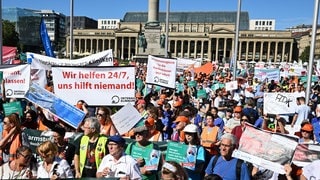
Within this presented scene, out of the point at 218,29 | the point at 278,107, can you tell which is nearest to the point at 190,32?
the point at 218,29

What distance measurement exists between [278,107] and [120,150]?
4.78 m

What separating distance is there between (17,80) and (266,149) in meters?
6.12

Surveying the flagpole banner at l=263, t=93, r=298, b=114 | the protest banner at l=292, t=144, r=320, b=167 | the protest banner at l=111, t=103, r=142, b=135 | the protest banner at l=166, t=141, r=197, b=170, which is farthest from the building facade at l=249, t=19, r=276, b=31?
→ the protest banner at l=292, t=144, r=320, b=167

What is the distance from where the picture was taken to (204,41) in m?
126

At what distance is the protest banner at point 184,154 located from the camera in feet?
17.5

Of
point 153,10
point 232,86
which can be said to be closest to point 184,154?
point 232,86

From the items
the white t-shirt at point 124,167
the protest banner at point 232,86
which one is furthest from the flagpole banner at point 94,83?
the protest banner at point 232,86

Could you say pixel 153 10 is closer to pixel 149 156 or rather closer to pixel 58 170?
pixel 149 156

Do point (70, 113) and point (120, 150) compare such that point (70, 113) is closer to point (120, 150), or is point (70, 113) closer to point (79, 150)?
point (79, 150)

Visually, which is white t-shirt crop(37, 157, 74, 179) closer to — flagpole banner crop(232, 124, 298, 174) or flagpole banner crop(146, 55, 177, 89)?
flagpole banner crop(232, 124, 298, 174)

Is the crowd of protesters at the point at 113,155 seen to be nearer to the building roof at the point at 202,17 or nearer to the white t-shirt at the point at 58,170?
the white t-shirt at the point at 58,170

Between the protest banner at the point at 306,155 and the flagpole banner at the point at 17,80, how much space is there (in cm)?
620

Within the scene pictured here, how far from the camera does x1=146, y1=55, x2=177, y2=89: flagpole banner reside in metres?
10.6

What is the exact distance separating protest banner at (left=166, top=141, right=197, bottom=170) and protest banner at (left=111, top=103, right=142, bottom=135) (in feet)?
4.05
